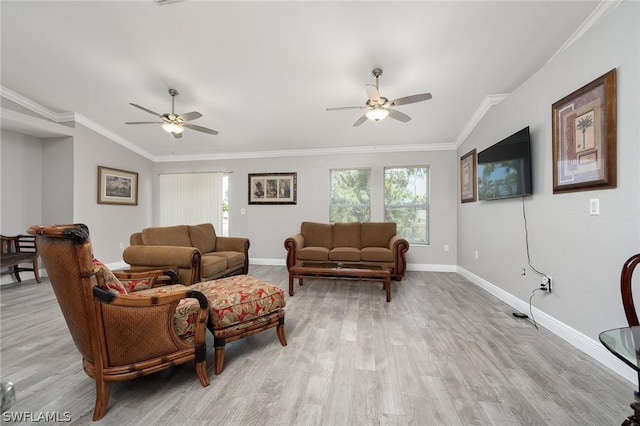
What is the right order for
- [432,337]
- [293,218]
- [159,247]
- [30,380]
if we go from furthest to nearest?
[293,218], [159,247], [432,337], [30,380]

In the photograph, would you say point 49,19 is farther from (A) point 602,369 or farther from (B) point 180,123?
(A) point 602,369

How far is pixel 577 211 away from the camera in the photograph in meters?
1.95

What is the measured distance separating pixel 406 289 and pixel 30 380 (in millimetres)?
3649

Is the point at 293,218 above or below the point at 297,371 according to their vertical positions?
above

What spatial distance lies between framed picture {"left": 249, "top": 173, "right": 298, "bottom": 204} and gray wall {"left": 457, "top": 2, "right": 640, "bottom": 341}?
3532 mm

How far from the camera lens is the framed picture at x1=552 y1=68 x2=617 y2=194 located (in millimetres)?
1667

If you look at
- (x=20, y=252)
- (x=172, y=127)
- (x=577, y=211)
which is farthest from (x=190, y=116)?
(x=577, y=211)

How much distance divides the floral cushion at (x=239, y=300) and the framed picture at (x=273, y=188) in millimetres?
3263

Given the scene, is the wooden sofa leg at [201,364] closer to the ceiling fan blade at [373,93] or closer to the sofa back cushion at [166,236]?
the sofa back cushion at [166,236]

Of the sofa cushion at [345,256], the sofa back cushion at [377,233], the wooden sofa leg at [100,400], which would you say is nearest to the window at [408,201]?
the sofa back cushion at [377,233]

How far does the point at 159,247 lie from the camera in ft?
9.60

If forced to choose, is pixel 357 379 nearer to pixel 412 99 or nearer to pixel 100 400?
pixel 100 400

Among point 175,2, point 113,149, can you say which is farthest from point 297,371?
point 113,149

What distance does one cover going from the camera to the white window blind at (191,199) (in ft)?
17.6
